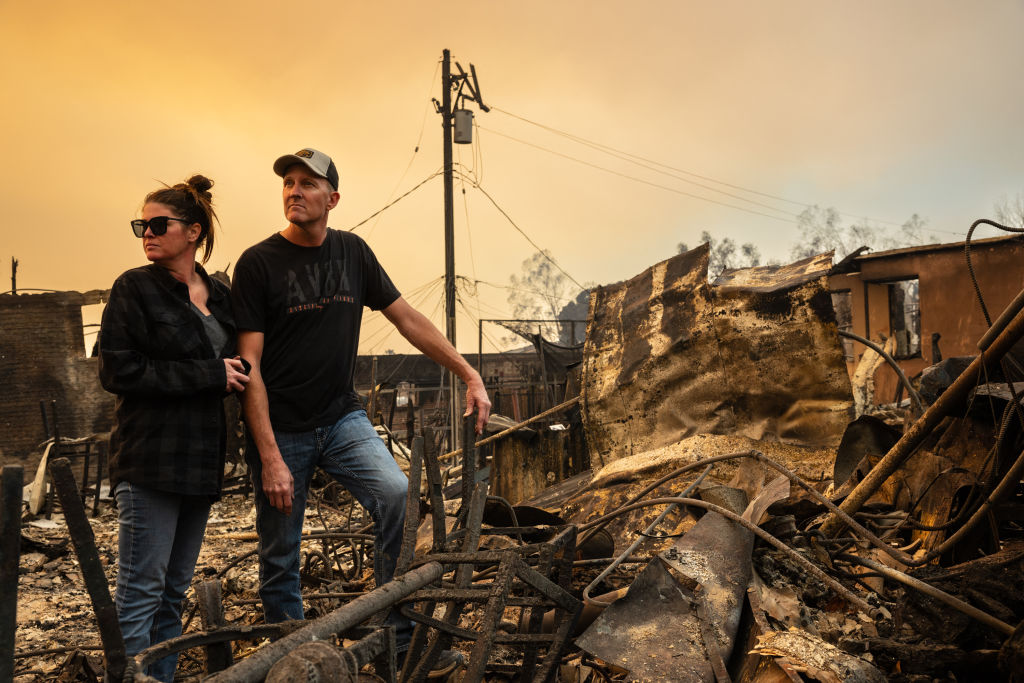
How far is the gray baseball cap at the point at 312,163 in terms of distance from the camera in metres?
2.64

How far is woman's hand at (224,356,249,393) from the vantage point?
91.7 inches

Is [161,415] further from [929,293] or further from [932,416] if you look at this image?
[929,293]

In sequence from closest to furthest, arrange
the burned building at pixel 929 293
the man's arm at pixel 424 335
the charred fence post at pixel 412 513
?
the charred fence post at pixel 412 513
the man's arm at pixel 424 335
the burned building at pixel 929 293

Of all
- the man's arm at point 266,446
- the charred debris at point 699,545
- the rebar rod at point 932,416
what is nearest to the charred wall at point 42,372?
the charred debris at point 699,545

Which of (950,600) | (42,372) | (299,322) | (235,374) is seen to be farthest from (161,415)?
(42,372)

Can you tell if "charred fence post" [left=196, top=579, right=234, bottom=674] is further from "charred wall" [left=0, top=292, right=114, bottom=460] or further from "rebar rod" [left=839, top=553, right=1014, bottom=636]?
"charred wall" [left=0, top=292, right=114, bottom=460]

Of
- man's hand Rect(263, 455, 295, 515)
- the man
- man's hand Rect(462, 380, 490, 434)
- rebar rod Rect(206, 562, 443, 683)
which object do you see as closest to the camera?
rebar rod Rect(206, 562, 443, 683)

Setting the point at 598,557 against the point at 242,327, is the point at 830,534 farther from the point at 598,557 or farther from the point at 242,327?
the point at 242,327

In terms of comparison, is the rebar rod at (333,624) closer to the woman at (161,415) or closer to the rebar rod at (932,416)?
the woman at (161,415)

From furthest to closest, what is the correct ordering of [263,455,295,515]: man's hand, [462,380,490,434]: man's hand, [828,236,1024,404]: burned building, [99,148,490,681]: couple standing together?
[828,236,1024,404]: burned building, [462,380,490,434]: man's hand, [263,455,295,515]: man's hand, [99,148,490,681]: couple standing together

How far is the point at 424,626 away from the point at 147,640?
871 mm

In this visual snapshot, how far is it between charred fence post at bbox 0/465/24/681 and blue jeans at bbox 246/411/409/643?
142 cm

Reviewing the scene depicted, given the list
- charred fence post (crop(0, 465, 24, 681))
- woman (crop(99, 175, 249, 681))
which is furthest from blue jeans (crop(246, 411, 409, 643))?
charred fence post (crop(0, 465, 24, 681))

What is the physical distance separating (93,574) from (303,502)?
1.47m
